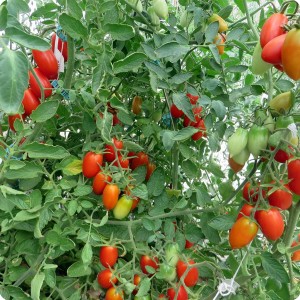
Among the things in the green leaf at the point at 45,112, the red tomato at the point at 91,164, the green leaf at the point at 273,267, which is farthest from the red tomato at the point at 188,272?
the green leaf at the point at 45,112

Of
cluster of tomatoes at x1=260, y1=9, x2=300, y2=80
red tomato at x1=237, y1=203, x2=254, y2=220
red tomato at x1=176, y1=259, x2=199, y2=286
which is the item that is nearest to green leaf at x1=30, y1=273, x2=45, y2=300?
red tomato at x1=176, y1=259, x2=199, y2=286

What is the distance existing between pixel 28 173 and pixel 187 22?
1.55ft

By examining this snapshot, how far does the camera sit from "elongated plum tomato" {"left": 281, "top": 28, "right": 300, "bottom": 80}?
550mm

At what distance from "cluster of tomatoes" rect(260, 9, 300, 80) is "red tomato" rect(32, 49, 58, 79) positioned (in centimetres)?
39

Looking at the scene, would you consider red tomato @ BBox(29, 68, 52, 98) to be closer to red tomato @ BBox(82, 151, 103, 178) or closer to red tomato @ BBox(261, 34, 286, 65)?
red tomato @ BBox(82, 151, 103, 178)

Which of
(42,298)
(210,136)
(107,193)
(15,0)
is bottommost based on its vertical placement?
(42,298)

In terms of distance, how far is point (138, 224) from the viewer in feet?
3.01

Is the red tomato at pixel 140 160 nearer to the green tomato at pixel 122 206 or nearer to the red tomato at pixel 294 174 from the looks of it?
the green tomato at pixel 122 206

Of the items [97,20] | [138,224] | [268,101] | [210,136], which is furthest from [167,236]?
[97,20]

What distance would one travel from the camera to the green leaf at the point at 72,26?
68cm

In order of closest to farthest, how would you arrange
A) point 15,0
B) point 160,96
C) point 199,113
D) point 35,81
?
1. point 15,0
2. point 35,81
3. point 199,113
4. point 160,96

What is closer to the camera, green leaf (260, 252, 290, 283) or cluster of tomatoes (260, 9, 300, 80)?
cluster of tomatoes (260, 9, 300, 80)

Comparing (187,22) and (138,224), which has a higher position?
(187,22)

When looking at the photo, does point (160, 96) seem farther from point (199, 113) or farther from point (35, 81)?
point (35, 81)
